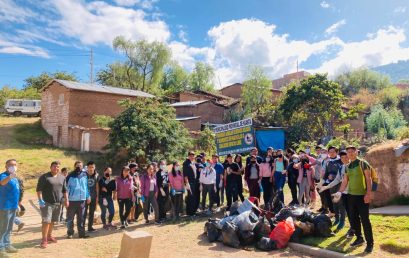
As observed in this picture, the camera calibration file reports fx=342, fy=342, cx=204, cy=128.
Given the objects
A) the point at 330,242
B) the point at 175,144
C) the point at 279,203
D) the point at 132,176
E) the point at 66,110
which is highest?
the point at 66,110

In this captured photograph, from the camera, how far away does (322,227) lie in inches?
296

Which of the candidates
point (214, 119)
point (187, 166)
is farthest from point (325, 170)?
point (214, 119)

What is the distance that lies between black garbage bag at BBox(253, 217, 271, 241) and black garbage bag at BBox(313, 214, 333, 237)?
3.44 ft

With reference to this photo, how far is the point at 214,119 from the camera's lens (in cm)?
3578

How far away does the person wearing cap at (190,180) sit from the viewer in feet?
35.0

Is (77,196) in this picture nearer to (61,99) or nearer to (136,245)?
(136,245)

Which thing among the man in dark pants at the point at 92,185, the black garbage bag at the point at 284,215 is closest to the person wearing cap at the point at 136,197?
the man in dark pants at the point at 92,185

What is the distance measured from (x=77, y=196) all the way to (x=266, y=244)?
4.67m

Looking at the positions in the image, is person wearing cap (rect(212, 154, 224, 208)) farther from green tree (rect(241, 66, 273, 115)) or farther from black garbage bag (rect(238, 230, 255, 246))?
green tree (rect(241, 66, 273, 115))

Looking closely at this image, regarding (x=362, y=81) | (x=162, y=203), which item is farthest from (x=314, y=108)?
(x=362, y=81)

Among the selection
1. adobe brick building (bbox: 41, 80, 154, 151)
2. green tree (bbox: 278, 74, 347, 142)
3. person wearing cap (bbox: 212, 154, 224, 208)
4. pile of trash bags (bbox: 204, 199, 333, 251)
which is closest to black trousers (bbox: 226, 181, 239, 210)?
person wearing cap (bbox: 212, 154, 224, 208)

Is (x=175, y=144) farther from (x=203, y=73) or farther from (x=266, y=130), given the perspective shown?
(x=203, y=73)

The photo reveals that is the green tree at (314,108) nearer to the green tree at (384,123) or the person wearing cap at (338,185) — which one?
the green tree at (384,123)

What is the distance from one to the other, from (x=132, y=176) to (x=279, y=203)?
4.38 m
